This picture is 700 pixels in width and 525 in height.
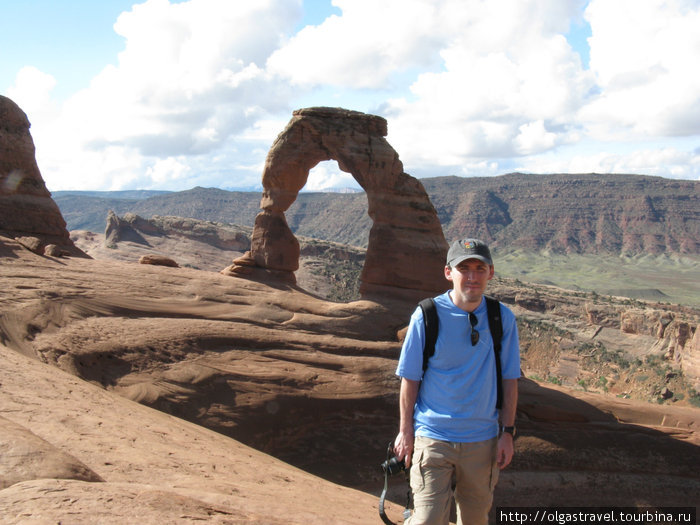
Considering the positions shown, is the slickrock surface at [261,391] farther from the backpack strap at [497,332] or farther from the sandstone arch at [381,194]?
the backpack strap at [497,332]

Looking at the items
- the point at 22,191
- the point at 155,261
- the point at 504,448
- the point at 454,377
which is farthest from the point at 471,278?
the point at 22,191

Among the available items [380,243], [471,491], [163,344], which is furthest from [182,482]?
[380,243]

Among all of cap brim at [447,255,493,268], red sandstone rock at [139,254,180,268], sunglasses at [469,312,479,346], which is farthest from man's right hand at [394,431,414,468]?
red sandstone rock at [139,254,180,268]

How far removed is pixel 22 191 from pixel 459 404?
12.9 m

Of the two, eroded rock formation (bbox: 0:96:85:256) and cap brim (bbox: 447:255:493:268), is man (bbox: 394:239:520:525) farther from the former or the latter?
eroded rock formation (bbox: 0:96:85:256)

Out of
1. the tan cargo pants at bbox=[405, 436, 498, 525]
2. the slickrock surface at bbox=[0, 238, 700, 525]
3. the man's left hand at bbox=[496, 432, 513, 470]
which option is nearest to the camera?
the tan cargo pants at bbox=[405, 436, 498, 525]

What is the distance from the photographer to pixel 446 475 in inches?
149

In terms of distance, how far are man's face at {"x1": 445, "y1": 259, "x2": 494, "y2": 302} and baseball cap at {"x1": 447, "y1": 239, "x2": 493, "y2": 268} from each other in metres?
0.04

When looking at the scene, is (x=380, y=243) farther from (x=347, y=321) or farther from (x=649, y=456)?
(x=649, y=456)

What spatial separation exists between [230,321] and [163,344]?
130cm

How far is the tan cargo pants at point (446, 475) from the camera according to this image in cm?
374

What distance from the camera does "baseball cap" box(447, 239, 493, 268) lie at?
3868 millimetres

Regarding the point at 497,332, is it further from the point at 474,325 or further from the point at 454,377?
the point at 454,377

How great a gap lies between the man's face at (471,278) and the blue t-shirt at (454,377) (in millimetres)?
135
